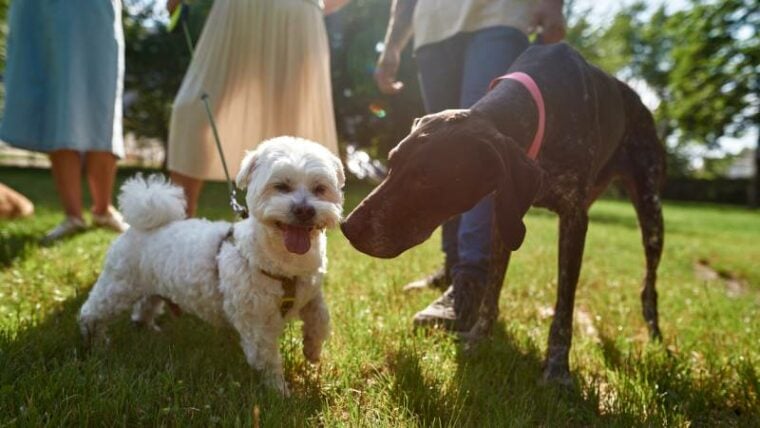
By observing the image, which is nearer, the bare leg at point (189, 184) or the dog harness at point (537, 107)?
the dog harness at point (537, 107)

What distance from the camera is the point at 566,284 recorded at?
3066 millimetres

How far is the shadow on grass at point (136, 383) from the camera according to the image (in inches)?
77.6

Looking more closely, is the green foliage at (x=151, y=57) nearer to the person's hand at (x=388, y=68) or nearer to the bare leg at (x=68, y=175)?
the bare leg at (x=68, y=175)

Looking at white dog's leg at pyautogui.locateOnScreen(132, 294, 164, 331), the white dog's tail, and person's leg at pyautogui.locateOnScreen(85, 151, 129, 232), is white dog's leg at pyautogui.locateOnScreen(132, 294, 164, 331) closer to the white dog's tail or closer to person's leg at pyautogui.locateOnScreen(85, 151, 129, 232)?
the white dog's tail

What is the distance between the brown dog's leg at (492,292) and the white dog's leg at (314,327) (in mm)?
947

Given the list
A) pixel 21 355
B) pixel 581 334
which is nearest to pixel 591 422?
pixel 581 334

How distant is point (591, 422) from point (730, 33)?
15765 millimetres

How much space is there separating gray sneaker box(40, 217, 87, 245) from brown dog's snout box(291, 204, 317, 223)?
382cm

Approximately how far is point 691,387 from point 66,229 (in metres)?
5.39

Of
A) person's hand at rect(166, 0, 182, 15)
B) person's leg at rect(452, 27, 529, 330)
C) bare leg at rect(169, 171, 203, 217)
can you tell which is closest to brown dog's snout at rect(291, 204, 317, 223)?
person's leg at rect(452, 27, 529, 330)

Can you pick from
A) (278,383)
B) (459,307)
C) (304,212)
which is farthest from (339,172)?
(459,307)

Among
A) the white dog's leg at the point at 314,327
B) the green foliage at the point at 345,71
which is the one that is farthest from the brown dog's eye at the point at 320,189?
→ the green foliage at the point at 345,71

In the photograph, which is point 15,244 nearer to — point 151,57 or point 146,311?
point 146,311

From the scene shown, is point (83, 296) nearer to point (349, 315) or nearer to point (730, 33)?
point (349, 315)
